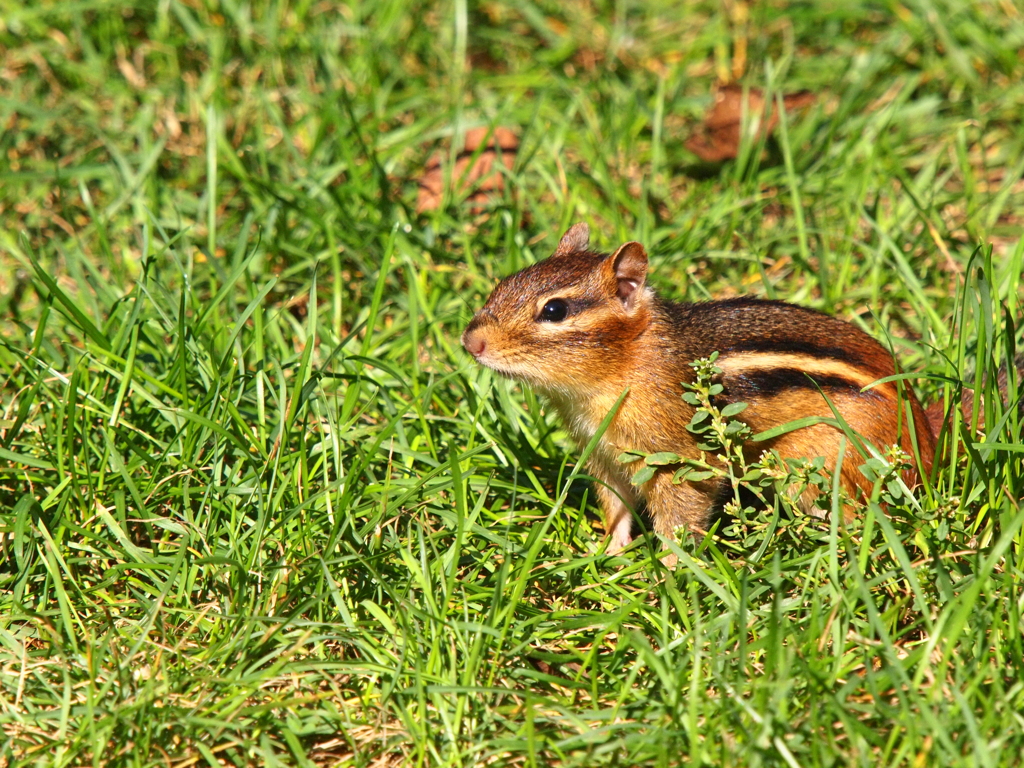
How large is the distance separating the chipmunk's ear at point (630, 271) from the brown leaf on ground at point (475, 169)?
5.37 ft

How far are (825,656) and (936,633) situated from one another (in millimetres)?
347

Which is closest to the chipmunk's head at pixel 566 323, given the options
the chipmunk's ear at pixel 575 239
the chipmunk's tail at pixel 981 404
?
the chipmunk's ear at pixel 575 239

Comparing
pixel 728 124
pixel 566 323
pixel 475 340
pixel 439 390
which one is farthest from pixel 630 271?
pixel 728 124

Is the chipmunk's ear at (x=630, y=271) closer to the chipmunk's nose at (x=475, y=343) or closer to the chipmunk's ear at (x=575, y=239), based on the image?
the chipmunk's ear at (x=575, y=239)

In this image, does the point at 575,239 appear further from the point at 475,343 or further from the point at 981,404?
the point at 981,404

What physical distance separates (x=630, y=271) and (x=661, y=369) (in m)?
0.36

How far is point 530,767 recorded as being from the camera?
2738 mm

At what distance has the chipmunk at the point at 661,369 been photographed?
3.65 metres

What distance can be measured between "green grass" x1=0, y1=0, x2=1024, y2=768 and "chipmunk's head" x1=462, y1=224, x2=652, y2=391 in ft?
1.16

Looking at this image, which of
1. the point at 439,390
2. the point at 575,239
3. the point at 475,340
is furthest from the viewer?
the point at 439,390

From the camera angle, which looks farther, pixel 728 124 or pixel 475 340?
pixel 728 124

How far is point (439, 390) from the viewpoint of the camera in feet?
14.3

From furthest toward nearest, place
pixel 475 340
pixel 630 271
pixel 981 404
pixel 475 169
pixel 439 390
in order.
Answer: pixel 475 169
pixel 439 390
pixel 630 271
pixel 475 340
pixel 981 404

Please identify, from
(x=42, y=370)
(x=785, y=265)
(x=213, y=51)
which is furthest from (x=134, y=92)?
(x=785, y=265)
